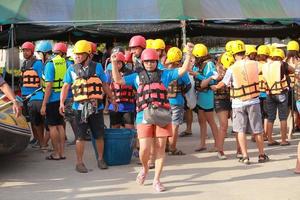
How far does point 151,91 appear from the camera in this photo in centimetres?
555

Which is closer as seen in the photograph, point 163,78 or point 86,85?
point 163,78

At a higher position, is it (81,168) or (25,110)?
(25,110)

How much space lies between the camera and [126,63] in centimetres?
721

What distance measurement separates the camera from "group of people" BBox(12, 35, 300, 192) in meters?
5.59

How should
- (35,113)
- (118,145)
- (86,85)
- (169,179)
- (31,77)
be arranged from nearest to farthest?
(169,179) < (86,85) < (118,145) < (35,113) < (31,77)

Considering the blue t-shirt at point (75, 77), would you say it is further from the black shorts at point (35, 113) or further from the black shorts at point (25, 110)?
the black shorts at point (25, 110)

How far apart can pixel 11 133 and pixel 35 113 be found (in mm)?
1424

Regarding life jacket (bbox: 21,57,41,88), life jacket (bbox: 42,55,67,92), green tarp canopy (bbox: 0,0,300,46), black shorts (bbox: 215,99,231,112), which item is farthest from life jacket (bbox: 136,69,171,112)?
green tarp canopy (bbox: 0,0,300,46)

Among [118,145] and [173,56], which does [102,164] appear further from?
[173,56]

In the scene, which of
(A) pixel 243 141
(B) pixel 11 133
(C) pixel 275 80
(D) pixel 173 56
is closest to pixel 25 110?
(B) pixel 11 133

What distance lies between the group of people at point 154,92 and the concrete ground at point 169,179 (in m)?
0.20

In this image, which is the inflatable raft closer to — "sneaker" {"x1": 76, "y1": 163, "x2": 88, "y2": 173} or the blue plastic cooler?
Result: "sneaker" {"x1": 76, "y1": 163, "x2": 88, "y2": 173}

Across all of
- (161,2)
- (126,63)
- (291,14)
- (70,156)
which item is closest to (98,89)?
(126,63)

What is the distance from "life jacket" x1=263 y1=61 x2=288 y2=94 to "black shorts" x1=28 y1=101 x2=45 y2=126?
3.73m
